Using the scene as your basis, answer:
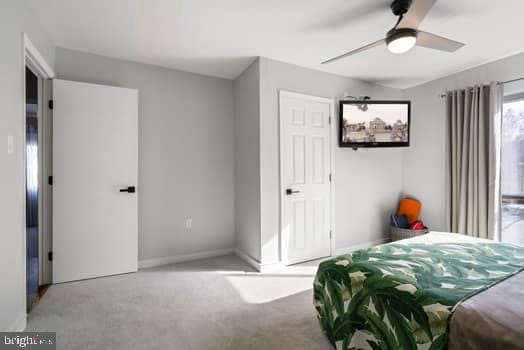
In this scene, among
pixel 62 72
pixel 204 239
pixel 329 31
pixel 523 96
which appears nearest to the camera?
pixel 329 31

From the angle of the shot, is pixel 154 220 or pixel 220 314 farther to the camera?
pixel 154 220

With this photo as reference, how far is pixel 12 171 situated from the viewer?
1834 millimetres

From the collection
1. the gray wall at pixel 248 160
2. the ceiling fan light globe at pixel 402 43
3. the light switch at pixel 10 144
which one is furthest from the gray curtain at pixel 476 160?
the light switch at pixel 10 144

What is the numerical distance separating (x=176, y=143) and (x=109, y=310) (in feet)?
6.55

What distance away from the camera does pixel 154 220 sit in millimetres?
3330

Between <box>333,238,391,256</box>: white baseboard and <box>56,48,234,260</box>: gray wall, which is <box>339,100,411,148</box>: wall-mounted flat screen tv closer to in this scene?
<box>333,238,391,256</box>: white baseboard

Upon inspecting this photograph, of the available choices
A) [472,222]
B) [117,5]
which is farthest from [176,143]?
[472,222]

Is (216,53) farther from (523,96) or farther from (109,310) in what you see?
(523,96)

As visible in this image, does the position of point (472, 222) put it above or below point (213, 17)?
below

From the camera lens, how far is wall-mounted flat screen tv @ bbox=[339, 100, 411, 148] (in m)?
3.57

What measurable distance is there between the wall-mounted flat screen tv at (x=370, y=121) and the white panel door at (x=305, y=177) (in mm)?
237

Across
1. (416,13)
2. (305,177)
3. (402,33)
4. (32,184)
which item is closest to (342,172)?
(305,177)

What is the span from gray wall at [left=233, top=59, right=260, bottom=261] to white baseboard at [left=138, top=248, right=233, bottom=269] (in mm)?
272

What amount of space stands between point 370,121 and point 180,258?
10.3 feet
